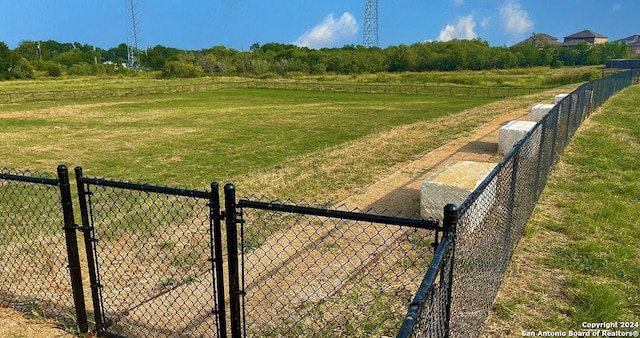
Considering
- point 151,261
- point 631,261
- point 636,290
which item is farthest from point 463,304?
point 151,261

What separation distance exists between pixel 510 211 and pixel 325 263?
2086 millimetres

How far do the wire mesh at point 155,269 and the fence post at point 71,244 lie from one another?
7.0 inches

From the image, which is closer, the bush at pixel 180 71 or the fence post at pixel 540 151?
the fence post at pixel 540 151

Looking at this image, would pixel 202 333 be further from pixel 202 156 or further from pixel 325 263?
pixel 202 156

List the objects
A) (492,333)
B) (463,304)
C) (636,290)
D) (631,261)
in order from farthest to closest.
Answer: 1. (631,261)
2. (636,290)
3. (492,333)
4. (463,304)

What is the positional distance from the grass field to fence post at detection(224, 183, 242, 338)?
2.12 metres

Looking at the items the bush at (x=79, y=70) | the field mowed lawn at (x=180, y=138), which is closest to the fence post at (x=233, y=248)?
the field mowed lawn at (x=180, y=138)

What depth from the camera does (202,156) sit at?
13828mm

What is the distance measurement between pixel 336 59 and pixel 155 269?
105271mm

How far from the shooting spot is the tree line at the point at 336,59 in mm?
91431

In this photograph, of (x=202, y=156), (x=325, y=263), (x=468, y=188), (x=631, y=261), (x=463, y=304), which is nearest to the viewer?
(x=463, y=304)

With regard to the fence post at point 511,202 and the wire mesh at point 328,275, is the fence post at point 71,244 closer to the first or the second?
the wire mesh at point 328,275

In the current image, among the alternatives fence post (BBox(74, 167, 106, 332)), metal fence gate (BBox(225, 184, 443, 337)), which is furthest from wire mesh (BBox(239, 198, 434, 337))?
fence post (BBox(74, 167, 106, 332))

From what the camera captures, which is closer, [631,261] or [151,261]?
[631,261]
